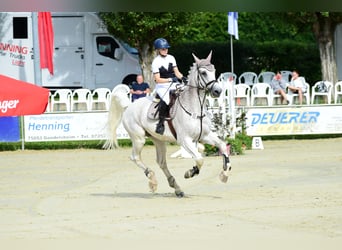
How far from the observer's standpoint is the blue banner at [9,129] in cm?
2122

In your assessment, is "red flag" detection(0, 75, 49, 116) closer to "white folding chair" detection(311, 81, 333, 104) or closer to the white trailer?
"white folding chair" detection(311, 81, 333, 104)

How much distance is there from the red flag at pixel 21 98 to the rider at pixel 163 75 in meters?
8.91

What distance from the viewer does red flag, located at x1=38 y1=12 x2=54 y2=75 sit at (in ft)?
89.1

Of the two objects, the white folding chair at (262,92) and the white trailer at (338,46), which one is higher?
the white trailer at (338,46)

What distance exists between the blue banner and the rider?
34.2 feet

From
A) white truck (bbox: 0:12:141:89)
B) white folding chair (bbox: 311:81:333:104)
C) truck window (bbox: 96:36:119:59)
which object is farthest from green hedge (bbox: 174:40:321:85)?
white folding chair (bbox: 311:81:333:104)

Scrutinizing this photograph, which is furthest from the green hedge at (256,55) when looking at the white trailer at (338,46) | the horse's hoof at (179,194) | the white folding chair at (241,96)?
the horse's hoof at (179,194)

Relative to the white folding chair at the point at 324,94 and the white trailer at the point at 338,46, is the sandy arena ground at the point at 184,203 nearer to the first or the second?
the white folding chair at the point at 324,94

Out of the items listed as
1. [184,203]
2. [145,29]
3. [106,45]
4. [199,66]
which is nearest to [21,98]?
[199,66]

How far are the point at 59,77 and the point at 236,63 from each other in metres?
8.87

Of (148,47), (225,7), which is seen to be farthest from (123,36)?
(225,7)

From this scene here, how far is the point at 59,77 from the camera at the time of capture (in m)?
36.0

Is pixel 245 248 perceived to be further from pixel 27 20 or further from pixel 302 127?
pixel 27 20

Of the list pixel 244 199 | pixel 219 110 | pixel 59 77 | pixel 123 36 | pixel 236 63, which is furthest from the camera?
pixel 236 63
